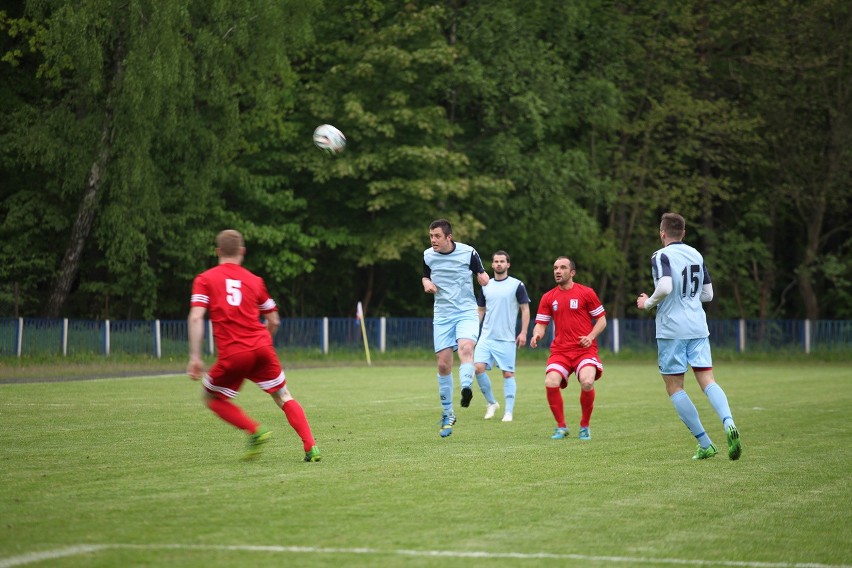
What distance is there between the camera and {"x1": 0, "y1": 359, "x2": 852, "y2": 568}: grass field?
21.7 ft

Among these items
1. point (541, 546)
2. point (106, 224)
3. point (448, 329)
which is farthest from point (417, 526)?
point (106, 224)

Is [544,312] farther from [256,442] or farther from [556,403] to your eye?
[256,442]

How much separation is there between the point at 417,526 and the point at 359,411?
33.4ft

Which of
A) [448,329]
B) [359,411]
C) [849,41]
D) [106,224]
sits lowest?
[359,411]

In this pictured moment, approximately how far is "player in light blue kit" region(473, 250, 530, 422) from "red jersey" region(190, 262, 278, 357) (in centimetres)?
671

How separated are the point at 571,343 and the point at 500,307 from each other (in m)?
3.51

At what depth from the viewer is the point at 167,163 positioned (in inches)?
1480

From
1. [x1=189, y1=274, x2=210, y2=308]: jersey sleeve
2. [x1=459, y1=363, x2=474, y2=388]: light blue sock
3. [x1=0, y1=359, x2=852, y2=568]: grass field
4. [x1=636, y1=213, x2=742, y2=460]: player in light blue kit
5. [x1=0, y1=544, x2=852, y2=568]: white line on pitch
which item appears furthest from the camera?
[x1=459, y1=363, x2=474, y2=388]: light blue sock

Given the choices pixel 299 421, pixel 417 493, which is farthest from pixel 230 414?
pixel 417 493

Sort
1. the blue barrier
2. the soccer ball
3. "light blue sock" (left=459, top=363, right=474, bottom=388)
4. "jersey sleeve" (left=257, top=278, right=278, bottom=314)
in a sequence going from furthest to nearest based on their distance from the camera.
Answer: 1. the blue barrier
2. the soccer ball
3. "light blue sock" (left=459, top=363, right=474, bottom=388)
4. "jersey sleeve" (left=257, top=278, right=278, bottom=314)

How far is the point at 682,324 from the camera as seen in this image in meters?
11.4

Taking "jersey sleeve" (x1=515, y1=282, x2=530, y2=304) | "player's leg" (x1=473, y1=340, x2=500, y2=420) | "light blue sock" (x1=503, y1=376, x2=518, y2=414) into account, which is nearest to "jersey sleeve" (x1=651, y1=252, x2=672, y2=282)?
"light blue sock" (x1=503, y1=376, x2=518, y2=414)

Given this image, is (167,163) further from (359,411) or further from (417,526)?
(417,526)

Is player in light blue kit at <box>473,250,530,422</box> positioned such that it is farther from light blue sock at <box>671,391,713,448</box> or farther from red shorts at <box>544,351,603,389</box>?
light blue sock at <box>671,391,713,448</box>
